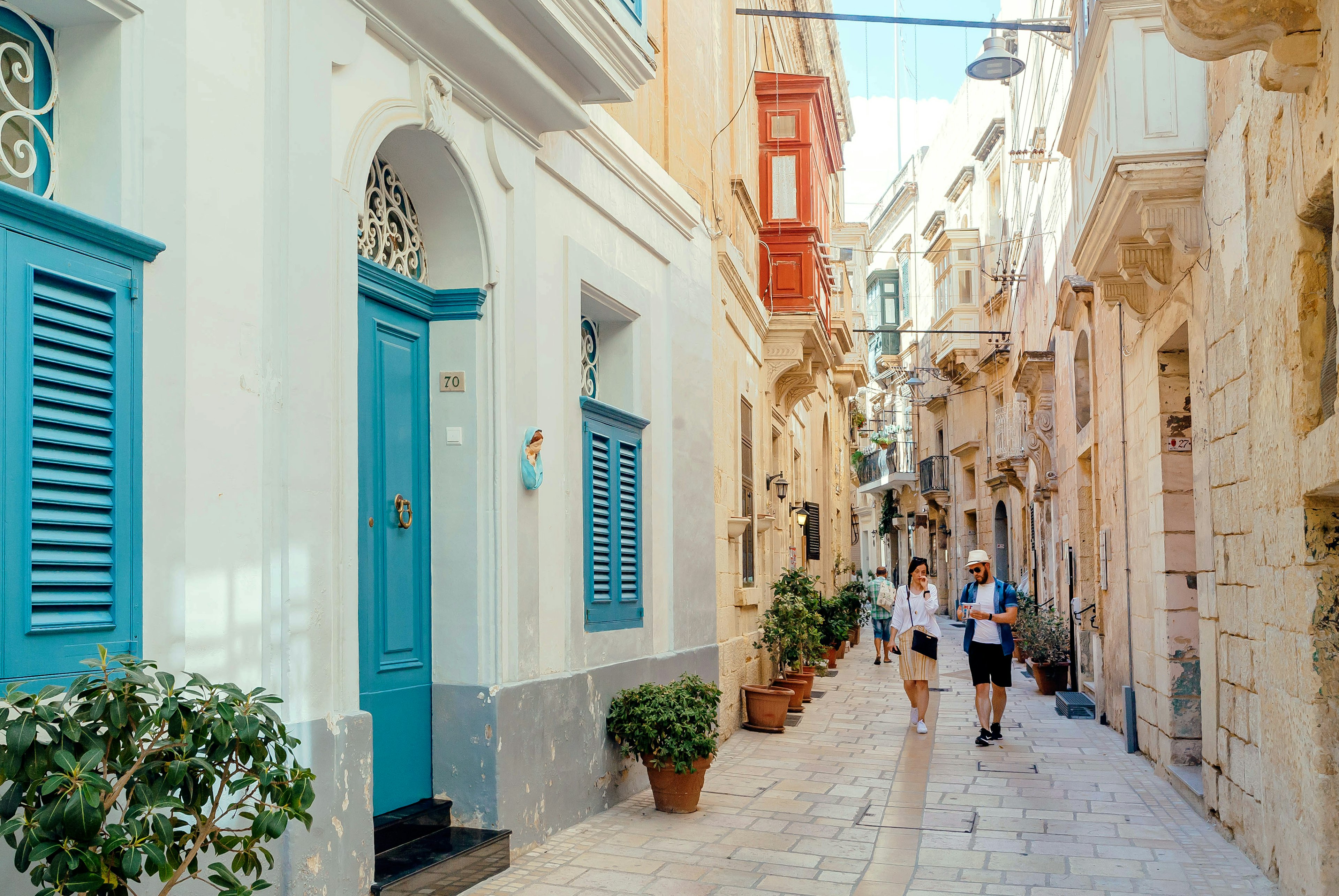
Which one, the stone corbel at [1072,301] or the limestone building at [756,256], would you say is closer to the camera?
the limestone building at [756,256]

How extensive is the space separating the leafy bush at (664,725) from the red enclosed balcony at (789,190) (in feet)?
28.3

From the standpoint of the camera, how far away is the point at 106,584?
11.9 feet

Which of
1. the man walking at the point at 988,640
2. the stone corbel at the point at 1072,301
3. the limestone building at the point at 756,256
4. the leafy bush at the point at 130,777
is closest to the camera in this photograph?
the leafy bush at the point at 130,777

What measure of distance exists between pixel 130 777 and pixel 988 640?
345 inches

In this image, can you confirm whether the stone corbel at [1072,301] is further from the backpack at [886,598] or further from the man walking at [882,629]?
the backpack at [886,598]

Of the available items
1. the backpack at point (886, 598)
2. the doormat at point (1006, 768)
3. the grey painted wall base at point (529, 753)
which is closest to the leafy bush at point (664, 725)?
the grey painted wall base at point (529, 753)

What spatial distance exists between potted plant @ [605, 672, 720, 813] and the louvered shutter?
14.1 feet

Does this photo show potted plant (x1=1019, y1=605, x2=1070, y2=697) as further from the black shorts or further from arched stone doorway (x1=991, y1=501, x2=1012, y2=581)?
arched stone doorway (x1=991, y1=501, x2=1012, y2=581)

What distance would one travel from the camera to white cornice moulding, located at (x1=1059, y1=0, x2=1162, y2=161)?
7836 mm

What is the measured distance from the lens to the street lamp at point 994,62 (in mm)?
10602

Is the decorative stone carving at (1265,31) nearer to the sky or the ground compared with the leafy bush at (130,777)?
nearer to the sky

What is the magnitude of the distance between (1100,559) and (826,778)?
16.5 feet

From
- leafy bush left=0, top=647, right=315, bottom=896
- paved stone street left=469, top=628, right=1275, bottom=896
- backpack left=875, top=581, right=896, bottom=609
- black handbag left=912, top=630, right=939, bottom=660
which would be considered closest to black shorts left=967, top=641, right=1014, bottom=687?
black handbag left=912, top=630, right=939, bottom=660

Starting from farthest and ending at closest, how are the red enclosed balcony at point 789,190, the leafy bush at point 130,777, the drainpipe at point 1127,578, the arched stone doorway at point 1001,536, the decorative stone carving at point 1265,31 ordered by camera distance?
the arched stone doorway at point 1001,536, the red enclosed balcony at point 789,190, the drainpipe at point 1127,578, the decorative stone carving at point 1265,31, the leafy bush at point 130,777
